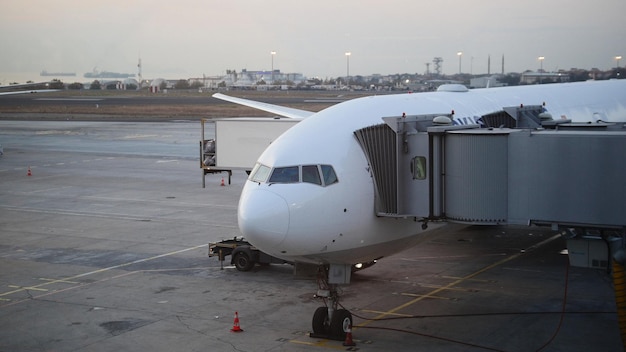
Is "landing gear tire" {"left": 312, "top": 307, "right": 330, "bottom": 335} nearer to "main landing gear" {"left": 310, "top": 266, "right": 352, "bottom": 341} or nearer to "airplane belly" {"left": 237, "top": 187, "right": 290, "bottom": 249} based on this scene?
"main landing gear" {"left": 310, "top": 266, "right": 352, "bottom": 341}

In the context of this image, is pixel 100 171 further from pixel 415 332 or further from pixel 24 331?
pixel 415 332

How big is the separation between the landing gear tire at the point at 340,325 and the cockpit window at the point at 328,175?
3.28 metres

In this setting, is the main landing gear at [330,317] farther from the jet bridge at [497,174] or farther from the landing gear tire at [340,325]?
the jet bridge at [497,174]

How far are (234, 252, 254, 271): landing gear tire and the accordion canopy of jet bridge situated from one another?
851 centimetres

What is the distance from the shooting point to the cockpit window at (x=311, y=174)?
1953cm

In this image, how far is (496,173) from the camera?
19781 millimetres

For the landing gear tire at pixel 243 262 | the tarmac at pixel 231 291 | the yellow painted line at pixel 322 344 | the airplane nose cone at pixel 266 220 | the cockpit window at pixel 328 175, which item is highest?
the cockpit window at pixel 328 175

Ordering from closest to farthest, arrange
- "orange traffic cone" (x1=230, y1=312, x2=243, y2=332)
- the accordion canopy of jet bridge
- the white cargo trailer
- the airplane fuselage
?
1. the accordion canopy of jet bridge
2. the airplane fuselage
3. "orange traffic cone" (x1=230, y1=312, x2=243, y2=332)
4. the white cargo trailer

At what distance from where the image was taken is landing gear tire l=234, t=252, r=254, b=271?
27.9 metres

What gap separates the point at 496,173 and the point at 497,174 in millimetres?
35

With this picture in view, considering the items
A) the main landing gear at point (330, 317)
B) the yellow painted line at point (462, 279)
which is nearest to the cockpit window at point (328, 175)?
the main landing gear at point (330, 317)

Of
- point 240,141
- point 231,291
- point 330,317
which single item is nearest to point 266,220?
point 330,317

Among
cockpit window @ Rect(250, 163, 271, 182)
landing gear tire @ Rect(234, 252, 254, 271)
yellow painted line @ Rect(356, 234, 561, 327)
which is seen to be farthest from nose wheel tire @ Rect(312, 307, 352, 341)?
landing gear tire @ Rect(234, 252, 254, 271)

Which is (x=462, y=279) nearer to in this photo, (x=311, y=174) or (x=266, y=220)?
(x=311, y=174)
